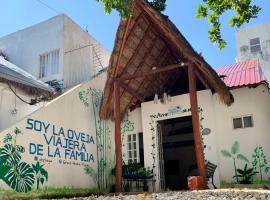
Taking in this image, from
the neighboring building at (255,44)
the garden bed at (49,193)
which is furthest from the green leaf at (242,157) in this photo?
the neighboring building at (255,44)

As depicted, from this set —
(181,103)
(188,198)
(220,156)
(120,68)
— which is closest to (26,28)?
(120,68)

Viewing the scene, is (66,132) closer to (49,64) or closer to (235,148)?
(49,64)

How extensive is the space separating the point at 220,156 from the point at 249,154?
2.83 ft

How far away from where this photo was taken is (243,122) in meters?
10.6

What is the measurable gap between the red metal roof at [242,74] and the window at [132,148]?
12.3 ft

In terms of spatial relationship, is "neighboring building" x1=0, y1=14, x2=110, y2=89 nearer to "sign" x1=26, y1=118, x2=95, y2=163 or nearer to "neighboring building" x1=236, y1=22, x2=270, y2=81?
"sign" x1=26, y1=118, x2=95, y2=163

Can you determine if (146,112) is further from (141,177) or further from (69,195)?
(69,195)

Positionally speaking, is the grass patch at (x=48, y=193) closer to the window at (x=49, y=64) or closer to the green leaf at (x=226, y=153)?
the green leaf at (x=226, y=153)

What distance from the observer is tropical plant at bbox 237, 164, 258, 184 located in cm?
977

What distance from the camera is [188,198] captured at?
229 inches

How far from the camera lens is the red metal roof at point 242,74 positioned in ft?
33.8

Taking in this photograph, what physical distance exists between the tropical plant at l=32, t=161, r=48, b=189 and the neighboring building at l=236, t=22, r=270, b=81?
47.3 ft

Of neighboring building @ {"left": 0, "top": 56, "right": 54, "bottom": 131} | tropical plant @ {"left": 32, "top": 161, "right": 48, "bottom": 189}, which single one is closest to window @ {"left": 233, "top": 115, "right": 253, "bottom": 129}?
tropical plant @ {"left": 32, "top": 161, "right": 48, "bottom": 189}

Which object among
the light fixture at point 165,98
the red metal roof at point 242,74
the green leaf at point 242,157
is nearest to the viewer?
the green leaf at point 242,157
